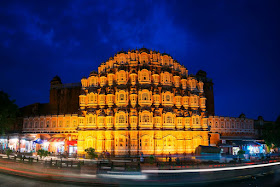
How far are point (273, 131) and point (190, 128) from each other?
80.9 feet

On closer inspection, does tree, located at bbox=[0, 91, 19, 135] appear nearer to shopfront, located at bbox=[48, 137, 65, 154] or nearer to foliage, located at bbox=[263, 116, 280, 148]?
shopfront, located at bbox=[48, 137, 65, 154]

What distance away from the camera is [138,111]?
45344mm

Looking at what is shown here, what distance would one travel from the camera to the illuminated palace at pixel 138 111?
4438 centimetres

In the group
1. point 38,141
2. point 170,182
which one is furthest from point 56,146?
point 170,182

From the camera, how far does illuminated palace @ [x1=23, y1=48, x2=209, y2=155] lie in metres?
44.4

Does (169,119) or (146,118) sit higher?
(146,118)

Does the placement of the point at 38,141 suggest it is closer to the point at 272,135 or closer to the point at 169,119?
the point at 169,119

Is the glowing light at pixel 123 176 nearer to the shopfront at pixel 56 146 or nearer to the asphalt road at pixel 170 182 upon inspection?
the asphalt road at pixel 170 182

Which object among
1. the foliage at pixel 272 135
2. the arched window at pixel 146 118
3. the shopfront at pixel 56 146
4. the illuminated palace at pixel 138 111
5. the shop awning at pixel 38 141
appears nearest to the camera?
the illuminated palace at pixel 138 111

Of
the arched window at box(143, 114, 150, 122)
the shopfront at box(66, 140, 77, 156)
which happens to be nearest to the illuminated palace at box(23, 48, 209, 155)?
the arched window at box(143, 114, 150, 122)

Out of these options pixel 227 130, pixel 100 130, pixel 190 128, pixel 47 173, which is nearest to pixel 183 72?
pixel 190 128

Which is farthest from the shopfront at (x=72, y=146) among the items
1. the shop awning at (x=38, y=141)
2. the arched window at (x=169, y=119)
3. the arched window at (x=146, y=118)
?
the arched window at (x=169, y=119)

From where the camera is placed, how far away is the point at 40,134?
5275 centimetres

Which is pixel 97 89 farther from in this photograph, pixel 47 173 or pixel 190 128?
pixel 47 173
